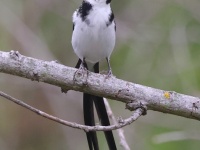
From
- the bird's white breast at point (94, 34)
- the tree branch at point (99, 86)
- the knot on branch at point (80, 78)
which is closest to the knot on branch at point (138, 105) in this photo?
the tree branch at point (99, 86)

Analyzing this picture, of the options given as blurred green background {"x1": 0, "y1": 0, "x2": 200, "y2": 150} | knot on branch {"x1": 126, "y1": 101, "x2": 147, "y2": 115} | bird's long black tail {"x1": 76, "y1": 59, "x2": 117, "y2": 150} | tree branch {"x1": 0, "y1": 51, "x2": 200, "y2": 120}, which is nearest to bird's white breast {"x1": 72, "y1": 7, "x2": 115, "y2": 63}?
bird's long black tail {"x1": 76, "y1": 59, "x2": 117, "y2": 150}

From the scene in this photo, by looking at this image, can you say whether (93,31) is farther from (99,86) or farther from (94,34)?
(99,86)

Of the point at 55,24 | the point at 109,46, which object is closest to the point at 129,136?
the point at 55,24

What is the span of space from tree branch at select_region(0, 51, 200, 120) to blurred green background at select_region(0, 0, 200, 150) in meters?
1.68

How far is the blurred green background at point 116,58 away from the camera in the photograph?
4.65m

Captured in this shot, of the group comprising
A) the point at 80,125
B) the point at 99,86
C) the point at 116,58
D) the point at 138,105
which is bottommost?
the point at 80,125

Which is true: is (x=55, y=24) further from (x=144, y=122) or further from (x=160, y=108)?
(x=160, y=108)

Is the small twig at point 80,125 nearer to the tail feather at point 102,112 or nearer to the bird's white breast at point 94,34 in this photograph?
the tail feather at point 102,112

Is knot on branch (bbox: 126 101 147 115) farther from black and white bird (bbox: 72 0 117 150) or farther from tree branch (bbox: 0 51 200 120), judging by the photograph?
black and white bird (bbox: 72 0 117 150)

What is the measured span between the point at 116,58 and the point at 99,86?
7.40ft

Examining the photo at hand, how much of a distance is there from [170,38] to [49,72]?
7.76ft

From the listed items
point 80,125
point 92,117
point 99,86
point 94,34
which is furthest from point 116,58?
point 80,125

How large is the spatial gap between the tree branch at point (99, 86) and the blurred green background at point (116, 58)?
168cm

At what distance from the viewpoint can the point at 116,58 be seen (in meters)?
4.94
